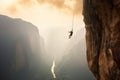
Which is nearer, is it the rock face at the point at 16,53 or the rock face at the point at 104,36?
the rock face at the point at 104,36

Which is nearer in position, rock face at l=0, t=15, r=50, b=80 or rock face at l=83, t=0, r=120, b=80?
rock face at l=83, t=0, r=120, b=80

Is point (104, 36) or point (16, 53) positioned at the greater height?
point (104, 36)

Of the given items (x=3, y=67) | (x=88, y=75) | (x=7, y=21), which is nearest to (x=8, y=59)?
(x=3, y=67)

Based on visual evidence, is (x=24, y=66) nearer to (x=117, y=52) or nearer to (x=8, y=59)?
(x=8, y=59)

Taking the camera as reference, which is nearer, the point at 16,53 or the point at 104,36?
the point at 104,36
